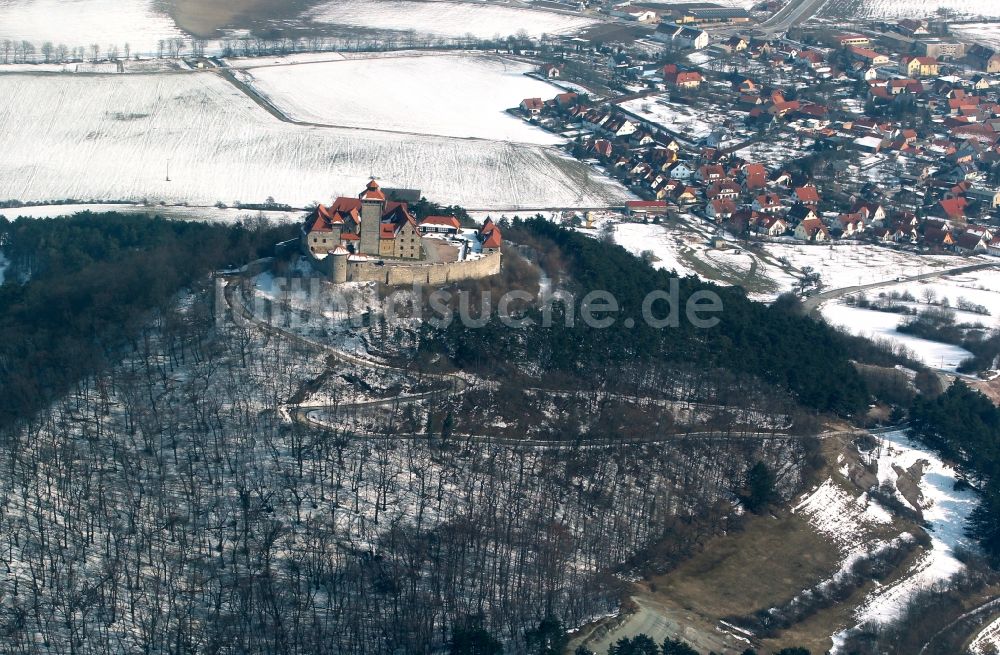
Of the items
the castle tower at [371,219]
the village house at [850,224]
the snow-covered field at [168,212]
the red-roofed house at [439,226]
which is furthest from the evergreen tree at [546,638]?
the village house at [850,224]

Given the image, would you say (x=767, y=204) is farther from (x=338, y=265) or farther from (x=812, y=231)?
(x=338, y=265)

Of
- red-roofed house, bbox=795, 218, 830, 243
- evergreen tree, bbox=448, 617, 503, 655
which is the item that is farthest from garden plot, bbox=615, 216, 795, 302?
evergreen tree, bbox=448, 617, 503, 655

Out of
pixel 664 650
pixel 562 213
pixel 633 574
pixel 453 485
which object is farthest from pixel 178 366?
pixel 562 213

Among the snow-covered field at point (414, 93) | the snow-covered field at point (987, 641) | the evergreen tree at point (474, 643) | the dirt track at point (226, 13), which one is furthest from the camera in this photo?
the dirt track at point (226, 13)

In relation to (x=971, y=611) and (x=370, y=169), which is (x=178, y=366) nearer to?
(x=971, y=611)

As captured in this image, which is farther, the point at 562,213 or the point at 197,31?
the point at 197,31

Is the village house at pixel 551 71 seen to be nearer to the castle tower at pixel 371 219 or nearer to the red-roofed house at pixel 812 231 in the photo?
the red-roofed house at pixel 812 231
